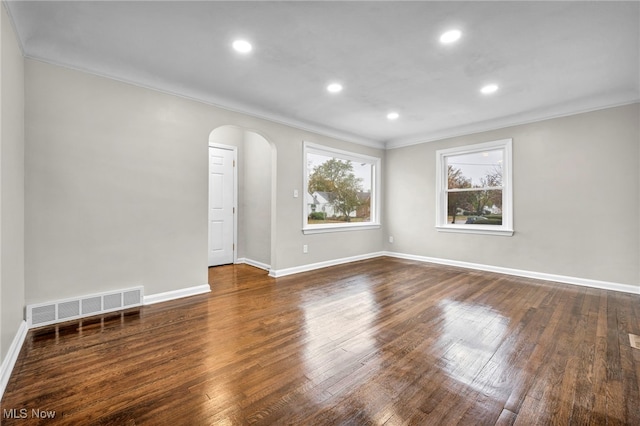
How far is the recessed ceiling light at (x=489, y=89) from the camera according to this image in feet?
11.1

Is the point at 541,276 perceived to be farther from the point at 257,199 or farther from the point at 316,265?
the point at 257,199

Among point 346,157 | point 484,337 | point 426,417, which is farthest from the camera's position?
point 346,157

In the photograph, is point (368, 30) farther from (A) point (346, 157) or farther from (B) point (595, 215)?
(B) point (595, 215)

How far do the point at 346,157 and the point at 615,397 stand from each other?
4681 millimetres

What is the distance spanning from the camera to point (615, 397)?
1.65 meters

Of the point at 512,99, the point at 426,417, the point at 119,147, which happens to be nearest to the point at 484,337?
the point at 426,417

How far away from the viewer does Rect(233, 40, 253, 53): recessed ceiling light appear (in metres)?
2.50

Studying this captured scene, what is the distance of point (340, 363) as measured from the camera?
6.52 feet

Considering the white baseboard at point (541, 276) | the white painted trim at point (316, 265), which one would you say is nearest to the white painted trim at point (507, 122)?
the white baseboard at point (541, 276)

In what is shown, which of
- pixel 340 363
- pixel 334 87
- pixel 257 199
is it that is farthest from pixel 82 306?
pixel 334 87

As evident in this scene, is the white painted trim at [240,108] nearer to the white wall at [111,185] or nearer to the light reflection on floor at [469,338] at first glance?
the white wall at [111,185]

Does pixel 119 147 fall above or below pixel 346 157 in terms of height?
below

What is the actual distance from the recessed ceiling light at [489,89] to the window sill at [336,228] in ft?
10.1

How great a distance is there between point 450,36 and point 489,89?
1444mm
